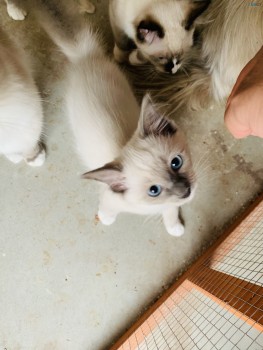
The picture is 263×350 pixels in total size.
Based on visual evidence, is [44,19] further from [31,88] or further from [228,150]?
[228,150]

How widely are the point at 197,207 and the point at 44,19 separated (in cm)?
96

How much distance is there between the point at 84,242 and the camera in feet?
5.48

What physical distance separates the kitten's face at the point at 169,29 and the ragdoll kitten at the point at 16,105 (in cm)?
47

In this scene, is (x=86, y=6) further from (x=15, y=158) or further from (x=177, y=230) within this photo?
(x=177, y=230)

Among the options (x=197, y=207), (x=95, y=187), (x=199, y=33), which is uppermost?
(x=199, y=33)

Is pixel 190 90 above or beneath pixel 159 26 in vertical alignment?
beneath

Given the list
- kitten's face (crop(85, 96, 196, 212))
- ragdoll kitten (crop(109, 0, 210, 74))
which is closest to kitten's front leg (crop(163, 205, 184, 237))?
kitten's face (crop(85, 96, 196, 212))

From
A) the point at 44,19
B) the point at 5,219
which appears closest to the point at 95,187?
the point at 5,219

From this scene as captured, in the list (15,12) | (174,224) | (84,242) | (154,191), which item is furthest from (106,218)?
(15,12)

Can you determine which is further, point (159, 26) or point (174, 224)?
point (174, 224)

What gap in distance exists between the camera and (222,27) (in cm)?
143

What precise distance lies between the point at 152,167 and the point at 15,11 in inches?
42.1

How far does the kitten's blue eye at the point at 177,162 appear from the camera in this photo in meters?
1.16

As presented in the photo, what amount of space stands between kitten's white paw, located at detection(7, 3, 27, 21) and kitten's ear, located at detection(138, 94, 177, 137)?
3.09 ft
